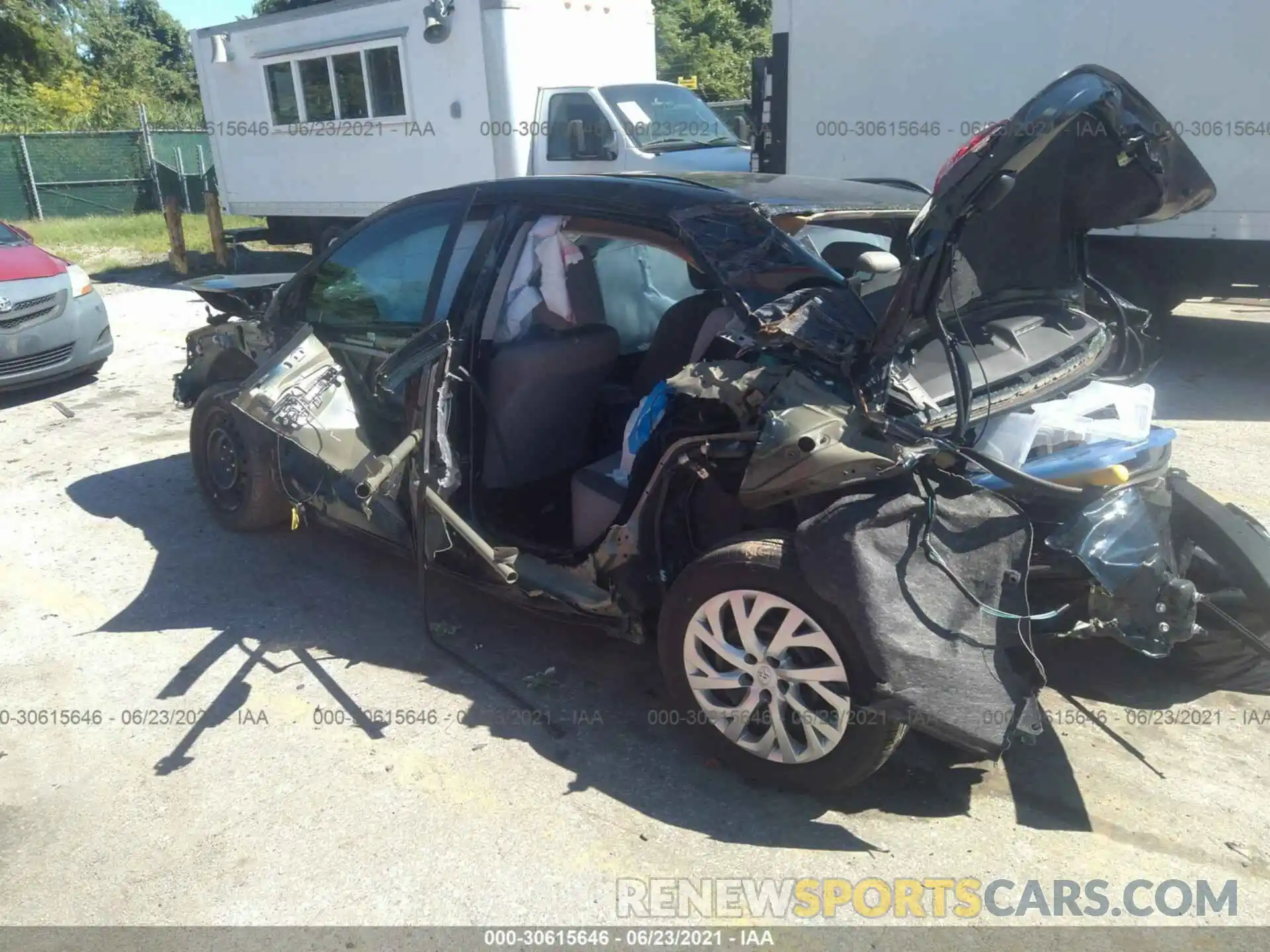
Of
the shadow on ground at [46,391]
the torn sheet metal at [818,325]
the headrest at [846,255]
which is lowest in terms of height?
the shadow on ground at [46,391]

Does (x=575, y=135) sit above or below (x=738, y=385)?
above

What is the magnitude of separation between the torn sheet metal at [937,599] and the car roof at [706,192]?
118 centimetres

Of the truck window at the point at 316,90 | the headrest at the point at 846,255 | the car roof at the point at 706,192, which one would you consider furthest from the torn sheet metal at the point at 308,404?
the truck window at the point at 316,90

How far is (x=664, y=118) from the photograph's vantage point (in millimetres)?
10758

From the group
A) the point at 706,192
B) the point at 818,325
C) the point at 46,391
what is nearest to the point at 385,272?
the point at 706,192

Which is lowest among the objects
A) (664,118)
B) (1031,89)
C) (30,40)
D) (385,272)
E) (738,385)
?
(738,385)

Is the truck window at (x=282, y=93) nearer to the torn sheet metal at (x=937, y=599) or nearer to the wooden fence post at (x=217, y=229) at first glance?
the wooden fence post at (x=217, y=229)

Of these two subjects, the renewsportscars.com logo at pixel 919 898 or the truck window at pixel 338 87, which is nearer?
the renewsportscars.com logo at pixel 919 898

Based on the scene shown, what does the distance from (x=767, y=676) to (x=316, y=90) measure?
40.8 ft

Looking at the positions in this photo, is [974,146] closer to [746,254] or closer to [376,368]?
[746,254]

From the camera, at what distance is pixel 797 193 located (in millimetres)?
3637

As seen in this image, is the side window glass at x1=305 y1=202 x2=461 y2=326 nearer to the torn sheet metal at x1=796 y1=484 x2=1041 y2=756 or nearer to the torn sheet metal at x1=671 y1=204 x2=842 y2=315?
the torn sheet metal at x1=671 y1=204 x2=842 y2=315

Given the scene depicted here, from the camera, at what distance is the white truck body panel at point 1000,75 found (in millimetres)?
7332

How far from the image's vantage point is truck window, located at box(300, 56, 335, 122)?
12.9 meters
